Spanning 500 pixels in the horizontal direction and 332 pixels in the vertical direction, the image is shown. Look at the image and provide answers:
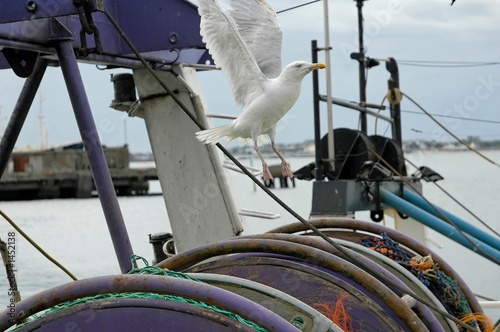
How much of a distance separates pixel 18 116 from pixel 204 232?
2.99m

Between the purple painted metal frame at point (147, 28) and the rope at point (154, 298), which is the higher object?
the purple painted metal frame at point (147, 28)

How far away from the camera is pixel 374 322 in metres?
4.79

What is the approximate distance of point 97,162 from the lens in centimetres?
696

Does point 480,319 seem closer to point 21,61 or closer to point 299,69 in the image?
point 299,69

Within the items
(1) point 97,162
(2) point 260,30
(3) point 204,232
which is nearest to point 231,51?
(2) point 260,30

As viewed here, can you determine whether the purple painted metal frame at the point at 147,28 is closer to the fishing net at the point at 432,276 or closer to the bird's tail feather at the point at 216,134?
the bird's tail feather at the point at 216,134

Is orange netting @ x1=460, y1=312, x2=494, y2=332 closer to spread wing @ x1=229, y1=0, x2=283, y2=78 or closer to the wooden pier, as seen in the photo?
spread wing @ x1=229, y1=0, x2=283, y2=78

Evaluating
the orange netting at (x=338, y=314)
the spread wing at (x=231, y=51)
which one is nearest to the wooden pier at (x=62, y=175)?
the spread wing at (x=231, y=51)

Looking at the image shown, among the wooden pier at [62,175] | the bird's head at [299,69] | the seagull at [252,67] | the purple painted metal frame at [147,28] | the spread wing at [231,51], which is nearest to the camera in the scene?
the bird's head at [299,69]

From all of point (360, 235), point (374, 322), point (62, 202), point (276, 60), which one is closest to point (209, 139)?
point (276, 60)

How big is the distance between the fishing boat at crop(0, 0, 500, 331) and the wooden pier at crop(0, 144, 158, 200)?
7194 cm

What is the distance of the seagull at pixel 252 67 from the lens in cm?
686

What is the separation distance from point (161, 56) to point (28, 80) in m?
1.94

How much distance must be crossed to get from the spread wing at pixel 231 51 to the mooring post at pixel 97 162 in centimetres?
97
